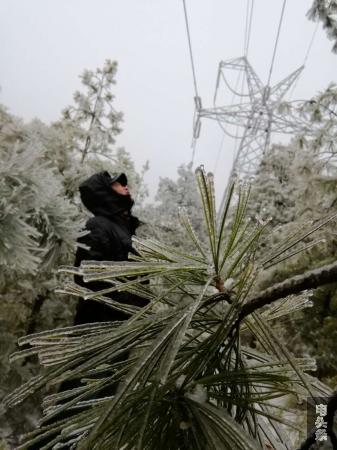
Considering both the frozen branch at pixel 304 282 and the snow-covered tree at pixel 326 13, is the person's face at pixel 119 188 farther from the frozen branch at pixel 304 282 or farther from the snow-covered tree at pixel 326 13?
the frozen branch at pixel 304 282

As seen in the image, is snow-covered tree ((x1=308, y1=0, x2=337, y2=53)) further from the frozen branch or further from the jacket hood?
the frozen branch

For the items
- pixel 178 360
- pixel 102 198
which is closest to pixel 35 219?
pixel 102 198

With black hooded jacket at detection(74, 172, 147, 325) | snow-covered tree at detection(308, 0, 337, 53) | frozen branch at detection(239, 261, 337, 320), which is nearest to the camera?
frozen branch at detection(239, 261, 337, 320)

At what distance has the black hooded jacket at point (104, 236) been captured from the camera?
A: 227 cm

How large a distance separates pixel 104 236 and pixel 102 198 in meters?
0.44

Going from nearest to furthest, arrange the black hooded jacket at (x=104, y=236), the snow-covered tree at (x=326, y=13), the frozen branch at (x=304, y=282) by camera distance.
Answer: the frozen branch at (x=304, y=282) → the black hooded jacket at (x=104, y=236) → the snow-covered tree at (x=326, y=13)

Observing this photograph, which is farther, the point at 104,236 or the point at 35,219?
the point at 35,219

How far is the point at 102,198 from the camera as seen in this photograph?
295cm

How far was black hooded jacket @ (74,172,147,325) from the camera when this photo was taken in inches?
89.2

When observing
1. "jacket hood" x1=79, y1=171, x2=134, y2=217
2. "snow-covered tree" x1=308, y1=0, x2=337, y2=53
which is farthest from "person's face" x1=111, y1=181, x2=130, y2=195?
"snow-covered tree" x1=308, y1=0, x2=337, y2=53

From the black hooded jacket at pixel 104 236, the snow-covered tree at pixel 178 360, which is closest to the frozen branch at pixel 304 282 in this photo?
the snow-covered tree at pixel 178 360

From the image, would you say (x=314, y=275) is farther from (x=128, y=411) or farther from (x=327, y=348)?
(x=327, y=348)

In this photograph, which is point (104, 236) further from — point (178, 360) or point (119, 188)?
point (178, 360)

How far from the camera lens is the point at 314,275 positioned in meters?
0.45
